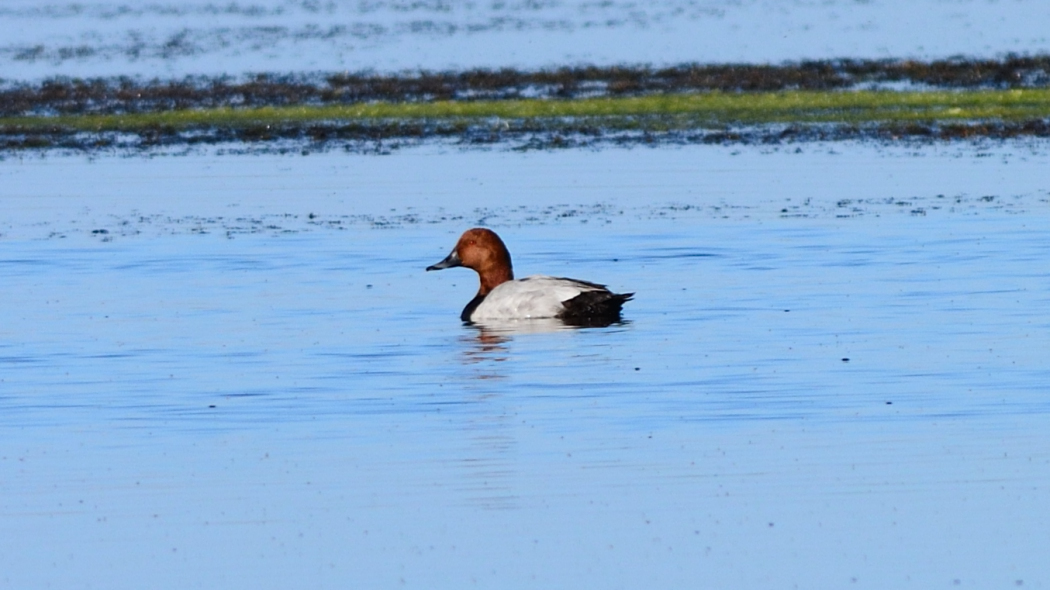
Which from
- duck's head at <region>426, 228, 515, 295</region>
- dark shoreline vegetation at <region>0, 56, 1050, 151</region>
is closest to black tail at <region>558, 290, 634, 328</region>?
duck's head at <region>426, 228, 515, 295</region>

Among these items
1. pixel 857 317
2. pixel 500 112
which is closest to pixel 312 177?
pixel 500 112

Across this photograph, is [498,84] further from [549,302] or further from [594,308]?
[594,308]

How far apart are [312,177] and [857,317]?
11.8 meters

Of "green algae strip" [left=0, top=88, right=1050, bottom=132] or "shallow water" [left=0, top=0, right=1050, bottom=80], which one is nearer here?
"green algae strip" [left=0, top=88, right=1050, bottom=132]

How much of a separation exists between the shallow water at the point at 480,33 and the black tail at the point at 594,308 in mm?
A: 27347

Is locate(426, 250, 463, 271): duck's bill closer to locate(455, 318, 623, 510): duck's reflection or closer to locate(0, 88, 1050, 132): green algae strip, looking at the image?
locate(455, 318, 623, 510): duck's reflection

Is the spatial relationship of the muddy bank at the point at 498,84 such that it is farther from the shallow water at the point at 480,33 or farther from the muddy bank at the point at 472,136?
the muddy bank at the point at 472,136

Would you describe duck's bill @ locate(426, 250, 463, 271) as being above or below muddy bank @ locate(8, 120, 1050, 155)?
above

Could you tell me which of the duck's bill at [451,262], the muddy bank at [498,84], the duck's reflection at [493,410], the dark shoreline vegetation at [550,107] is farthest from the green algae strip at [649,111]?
the duck's reflection at [493,410]

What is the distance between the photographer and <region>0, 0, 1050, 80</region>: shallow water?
4403 centimetres

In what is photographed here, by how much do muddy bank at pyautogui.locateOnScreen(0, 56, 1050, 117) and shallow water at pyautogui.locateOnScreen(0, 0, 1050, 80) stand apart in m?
2.50

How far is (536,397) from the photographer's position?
11.2m

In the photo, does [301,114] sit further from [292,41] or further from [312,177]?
[292,41]

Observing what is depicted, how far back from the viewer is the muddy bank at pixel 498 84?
3450 cm
